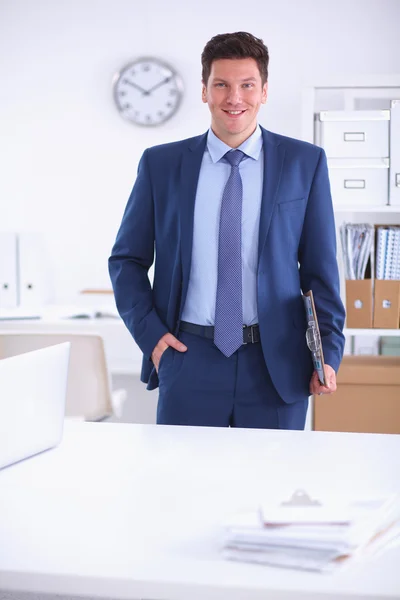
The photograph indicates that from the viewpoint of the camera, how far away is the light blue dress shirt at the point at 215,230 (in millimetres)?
1849

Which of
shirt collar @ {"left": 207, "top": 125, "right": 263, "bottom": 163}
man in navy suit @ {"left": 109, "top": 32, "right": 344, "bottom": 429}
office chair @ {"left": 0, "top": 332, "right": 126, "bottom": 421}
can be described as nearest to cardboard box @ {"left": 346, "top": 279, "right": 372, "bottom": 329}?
office chair @ {"left": 0, "top": 332, "right": 126, "bottom": 421}

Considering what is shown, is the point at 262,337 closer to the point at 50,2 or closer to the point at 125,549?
the point at 125,549

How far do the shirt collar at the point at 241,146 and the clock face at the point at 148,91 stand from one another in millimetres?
2667

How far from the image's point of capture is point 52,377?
55.2 inches

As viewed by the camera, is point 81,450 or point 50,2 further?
point 50,2

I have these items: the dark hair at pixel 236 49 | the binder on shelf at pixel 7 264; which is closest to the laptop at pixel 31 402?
the dark hair at pixel 236 49

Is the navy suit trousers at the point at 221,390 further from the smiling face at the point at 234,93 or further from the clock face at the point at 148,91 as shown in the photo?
the clock face at the point at 148,91

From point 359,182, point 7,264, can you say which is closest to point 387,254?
point 359,182

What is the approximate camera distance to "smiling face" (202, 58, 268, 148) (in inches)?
71.6

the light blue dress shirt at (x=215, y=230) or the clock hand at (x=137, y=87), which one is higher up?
the clock hand at (x=137, y=87)

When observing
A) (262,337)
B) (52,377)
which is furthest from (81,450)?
(262,337)

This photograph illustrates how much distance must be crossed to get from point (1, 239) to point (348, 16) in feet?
7.71

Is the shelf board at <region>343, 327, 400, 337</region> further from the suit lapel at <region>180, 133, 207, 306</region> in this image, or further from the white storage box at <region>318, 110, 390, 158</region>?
the suit lapel at <region>180, 133, 207, 306</region>

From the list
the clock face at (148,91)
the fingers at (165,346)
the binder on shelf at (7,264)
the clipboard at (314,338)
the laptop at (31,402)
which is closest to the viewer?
the laptop at (31,402)
